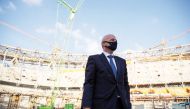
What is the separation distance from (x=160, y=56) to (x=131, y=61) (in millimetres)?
7039

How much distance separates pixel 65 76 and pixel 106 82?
5724 cm

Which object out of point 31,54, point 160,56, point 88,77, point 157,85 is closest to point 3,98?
point 31,54

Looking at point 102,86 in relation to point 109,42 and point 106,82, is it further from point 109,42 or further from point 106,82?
point 109,42

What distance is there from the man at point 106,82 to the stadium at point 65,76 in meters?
33.7

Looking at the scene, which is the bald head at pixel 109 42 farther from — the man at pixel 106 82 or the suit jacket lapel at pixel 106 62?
the suit jacket lapel at pixel 106 62

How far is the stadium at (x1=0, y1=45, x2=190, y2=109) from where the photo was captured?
4247cm

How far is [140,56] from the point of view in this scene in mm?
56406

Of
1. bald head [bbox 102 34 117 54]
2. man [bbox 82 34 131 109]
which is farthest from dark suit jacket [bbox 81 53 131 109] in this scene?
bald head [bbox 102 34 117 54]

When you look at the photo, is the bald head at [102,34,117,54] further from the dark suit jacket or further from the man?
the dark suit jacket

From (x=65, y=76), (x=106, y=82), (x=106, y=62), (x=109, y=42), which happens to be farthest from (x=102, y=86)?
(x=65, y=76)

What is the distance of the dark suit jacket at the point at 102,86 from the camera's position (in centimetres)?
299

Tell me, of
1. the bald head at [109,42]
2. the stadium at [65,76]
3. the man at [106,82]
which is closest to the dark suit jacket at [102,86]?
the man at [106,82]

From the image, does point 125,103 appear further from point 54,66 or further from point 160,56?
point 54,66

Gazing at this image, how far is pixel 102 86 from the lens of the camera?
10.2ft
